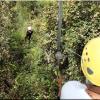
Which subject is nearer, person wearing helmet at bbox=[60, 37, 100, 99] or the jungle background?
person wearing helmet at bbox=[60, 37, 100, 99]

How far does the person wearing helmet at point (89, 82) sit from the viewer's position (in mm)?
3088

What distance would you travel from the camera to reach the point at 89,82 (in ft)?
11.1

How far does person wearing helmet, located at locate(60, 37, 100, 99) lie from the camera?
3.09m

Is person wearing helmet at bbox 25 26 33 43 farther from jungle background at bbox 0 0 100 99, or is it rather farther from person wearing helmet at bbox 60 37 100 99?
person wearing helmet at bbox 60 37 100 99

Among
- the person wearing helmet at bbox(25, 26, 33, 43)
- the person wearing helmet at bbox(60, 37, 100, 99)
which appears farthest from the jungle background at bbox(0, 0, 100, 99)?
the person wearing helmet at bbox(60, 37, 100, 99)

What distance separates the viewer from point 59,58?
5129 mm

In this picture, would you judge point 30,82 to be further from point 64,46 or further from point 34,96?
point 64,46

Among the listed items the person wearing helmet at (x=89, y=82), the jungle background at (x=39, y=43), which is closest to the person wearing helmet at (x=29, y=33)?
the jungle background at (x=39, y=43)

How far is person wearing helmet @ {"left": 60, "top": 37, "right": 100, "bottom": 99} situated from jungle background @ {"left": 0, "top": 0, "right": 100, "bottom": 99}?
1.92 meters

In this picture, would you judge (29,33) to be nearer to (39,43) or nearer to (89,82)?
(39,43)

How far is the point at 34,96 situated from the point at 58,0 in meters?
1.26

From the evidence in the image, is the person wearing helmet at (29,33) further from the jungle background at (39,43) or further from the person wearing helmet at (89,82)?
the person wearing helmet at (89,82)

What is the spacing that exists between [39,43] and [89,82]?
80.9 inches

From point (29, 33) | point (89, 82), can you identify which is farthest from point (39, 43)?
point (89, 82)
